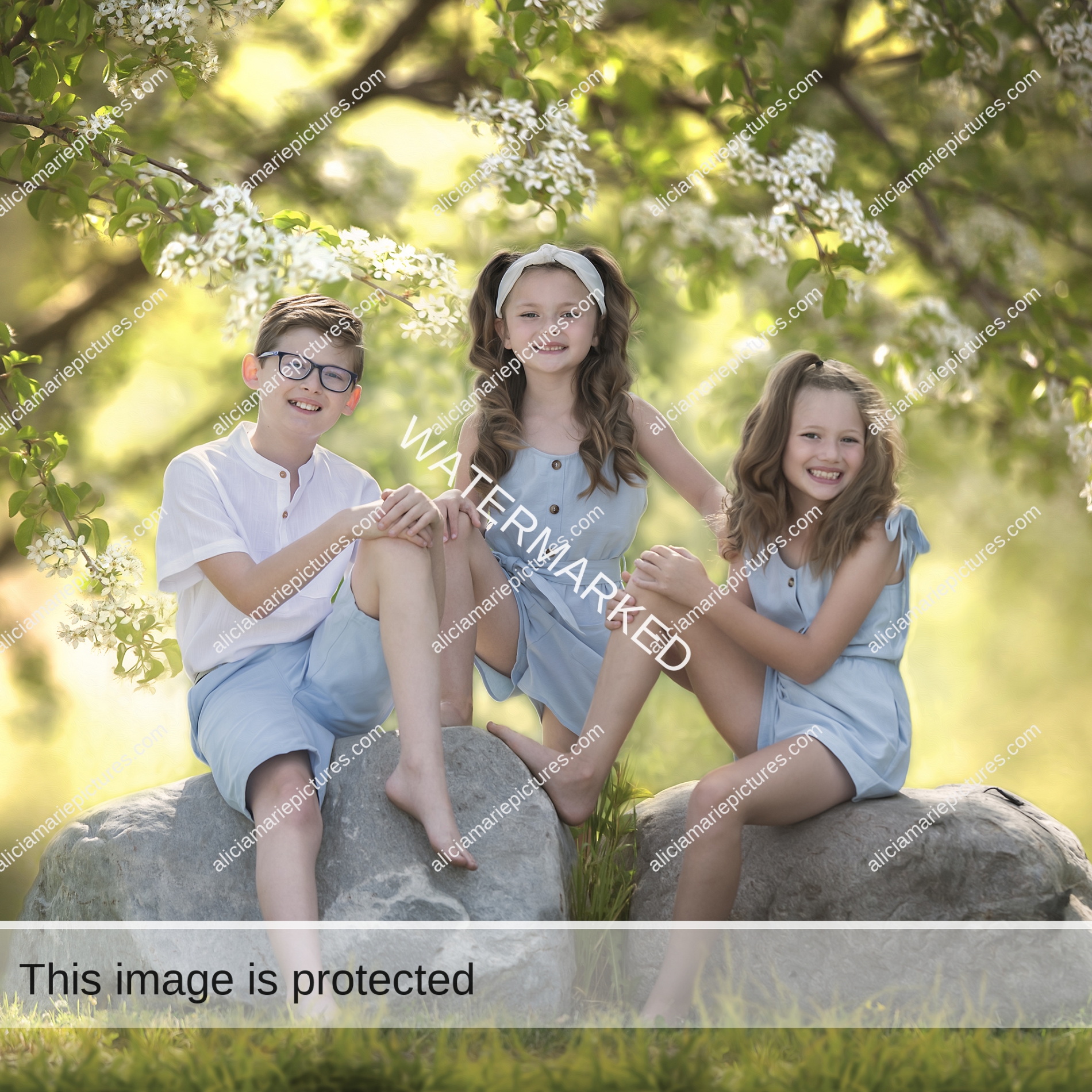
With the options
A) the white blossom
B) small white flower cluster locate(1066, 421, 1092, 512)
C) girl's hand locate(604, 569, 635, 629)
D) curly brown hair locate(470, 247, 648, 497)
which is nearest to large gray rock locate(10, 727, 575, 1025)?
girl's hand locate(604, 569, 635, 629)

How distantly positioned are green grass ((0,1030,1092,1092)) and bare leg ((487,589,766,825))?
67cm

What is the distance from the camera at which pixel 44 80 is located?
2.68 metres

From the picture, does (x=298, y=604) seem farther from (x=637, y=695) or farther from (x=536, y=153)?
(x=536, y=153)

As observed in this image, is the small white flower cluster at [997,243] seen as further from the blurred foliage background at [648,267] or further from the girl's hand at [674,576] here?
the girl's hand at [674,576]

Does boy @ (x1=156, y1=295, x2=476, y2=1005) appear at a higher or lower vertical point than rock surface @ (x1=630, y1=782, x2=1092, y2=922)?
higher

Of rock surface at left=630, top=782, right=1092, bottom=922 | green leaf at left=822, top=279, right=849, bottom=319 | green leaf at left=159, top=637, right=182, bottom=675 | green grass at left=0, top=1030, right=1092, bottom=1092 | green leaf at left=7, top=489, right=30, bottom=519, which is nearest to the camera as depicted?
green grass at left=0, top=1030, right=1092, bottom=1092

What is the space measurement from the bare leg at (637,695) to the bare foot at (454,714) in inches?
6.7

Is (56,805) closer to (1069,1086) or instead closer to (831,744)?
(831,744)

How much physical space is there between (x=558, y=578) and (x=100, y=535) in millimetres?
1287

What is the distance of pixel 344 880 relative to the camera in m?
2.54

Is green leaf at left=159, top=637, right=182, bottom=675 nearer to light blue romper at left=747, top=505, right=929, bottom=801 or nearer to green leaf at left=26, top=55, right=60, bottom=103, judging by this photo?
green leaf at left=26, top=55, right=60, bottom=103

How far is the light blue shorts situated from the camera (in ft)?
8.30

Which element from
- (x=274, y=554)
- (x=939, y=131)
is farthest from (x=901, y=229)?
(x=274, y=554)

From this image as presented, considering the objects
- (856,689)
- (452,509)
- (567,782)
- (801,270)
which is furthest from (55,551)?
(801,270)
